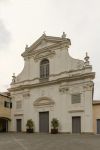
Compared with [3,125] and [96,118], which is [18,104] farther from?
[96,118]

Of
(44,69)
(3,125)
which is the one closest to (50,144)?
(44,69)

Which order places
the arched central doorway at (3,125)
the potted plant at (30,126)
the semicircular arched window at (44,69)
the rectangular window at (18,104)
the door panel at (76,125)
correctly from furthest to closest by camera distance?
1. the arched central doorway at (3,125)
2. the rectangular window at (18,104)
3. the semicircular arched window at (44,69)
4. the potted plant at (30,126)
5. the door panel at (76,125)

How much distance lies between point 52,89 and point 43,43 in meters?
6.87

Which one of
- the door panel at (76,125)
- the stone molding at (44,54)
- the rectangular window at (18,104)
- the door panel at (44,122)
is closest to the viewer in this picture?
the door panel at (76,125)

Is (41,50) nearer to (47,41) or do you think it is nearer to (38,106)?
(47,41)

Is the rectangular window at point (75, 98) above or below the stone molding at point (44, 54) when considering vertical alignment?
below

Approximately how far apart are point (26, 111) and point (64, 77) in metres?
7.93

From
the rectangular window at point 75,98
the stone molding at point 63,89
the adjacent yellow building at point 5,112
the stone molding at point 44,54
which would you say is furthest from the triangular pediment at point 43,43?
the rectangular window at point 75,98

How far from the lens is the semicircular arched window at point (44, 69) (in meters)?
34.3

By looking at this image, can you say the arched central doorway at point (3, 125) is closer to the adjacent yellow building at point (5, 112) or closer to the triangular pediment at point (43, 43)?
the adjacent yellow building at point (5, 112)

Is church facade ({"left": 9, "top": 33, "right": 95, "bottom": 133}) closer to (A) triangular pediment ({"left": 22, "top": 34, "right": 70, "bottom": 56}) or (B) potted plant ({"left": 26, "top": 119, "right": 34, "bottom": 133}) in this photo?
(A) triangular pediment ({"left": 22, "top": 34, "right": 70, "bottom": 56})

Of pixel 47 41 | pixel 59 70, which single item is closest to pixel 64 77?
pixel 59 70

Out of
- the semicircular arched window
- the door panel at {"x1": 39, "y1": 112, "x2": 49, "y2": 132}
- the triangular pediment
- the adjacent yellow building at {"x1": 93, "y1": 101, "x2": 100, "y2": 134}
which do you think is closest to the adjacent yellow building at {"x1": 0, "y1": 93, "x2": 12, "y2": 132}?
the door panel at {"x1": 39, "y1": 112, "x2": 49, "y2": 132}

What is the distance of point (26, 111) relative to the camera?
115 feet
